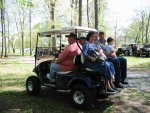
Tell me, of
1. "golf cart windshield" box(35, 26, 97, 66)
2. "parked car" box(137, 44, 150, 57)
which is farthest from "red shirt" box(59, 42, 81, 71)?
"parked car" box(137, 44, 150, 57)

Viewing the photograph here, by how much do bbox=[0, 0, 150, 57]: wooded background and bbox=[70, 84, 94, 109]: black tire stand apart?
393 centimetres

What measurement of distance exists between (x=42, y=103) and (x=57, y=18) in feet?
90.0

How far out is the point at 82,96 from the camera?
759 centimetres

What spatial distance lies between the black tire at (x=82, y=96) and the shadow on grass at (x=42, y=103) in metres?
0.15

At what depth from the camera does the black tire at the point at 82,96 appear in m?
7.42

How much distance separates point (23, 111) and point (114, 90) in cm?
240

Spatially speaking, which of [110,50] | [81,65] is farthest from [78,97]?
[110,50]

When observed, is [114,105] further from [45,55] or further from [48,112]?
[45,55]

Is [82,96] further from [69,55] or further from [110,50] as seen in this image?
[110,50]

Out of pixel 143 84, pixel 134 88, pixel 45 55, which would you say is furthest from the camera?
pixel 143 84

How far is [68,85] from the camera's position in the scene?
8.05 m

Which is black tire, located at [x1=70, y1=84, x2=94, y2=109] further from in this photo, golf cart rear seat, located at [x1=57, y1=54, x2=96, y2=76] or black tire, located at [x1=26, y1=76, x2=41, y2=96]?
black tire, located at [x1=26, y1=76, x2=41, y2=96]

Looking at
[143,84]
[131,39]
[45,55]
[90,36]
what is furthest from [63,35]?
[131,39]

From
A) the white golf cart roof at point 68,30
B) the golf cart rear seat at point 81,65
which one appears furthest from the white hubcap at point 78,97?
the white golf cart roof at point 68,30
